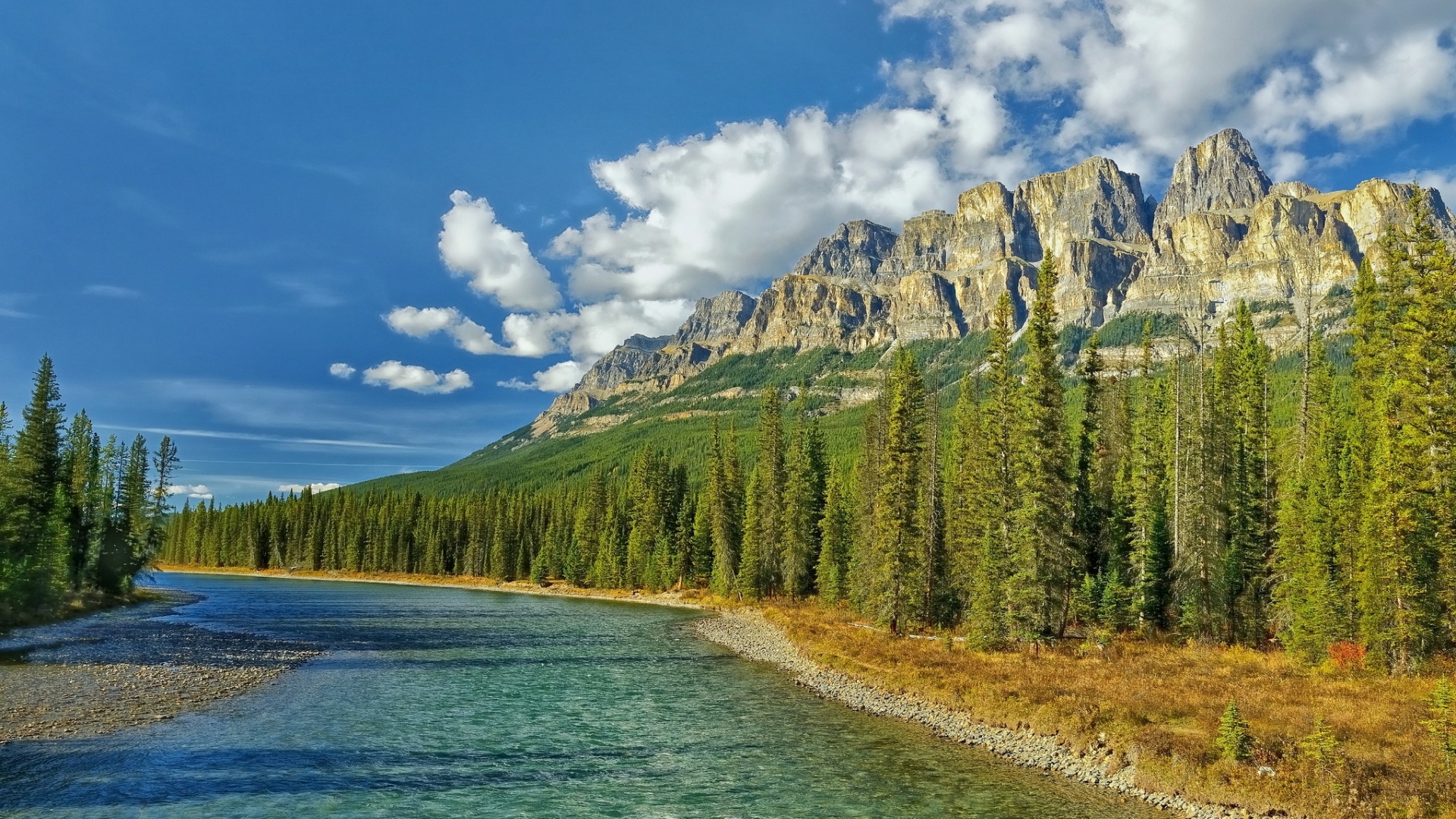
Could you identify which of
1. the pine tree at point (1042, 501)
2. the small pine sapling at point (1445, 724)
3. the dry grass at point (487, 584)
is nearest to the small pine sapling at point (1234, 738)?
the small pine sapling at point (1445, 724)

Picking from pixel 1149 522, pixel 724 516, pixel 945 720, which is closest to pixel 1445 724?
pixel 945 720

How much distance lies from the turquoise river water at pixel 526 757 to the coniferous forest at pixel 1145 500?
1442 cm

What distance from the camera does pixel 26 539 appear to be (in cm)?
4959

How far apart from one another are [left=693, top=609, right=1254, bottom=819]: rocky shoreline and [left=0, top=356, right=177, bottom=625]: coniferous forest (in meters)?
44.7

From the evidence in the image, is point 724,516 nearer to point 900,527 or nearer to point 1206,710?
point 900,527

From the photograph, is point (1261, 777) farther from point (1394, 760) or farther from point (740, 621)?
point (740, 621)

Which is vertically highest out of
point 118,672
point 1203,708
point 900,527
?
point 900,527

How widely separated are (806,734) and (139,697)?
77.8ft

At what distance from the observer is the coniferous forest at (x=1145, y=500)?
2872 centimetres

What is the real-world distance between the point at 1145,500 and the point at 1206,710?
82.2ft

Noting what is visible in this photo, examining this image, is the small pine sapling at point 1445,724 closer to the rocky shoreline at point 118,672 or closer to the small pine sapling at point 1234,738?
the small pine sapling at point 1234,738

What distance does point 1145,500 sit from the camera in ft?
147

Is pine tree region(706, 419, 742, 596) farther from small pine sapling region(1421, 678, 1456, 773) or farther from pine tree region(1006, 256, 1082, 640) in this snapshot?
small pine sapling region(1421, 678, 1456, 773)

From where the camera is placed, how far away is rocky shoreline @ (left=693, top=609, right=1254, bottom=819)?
18094 mm
